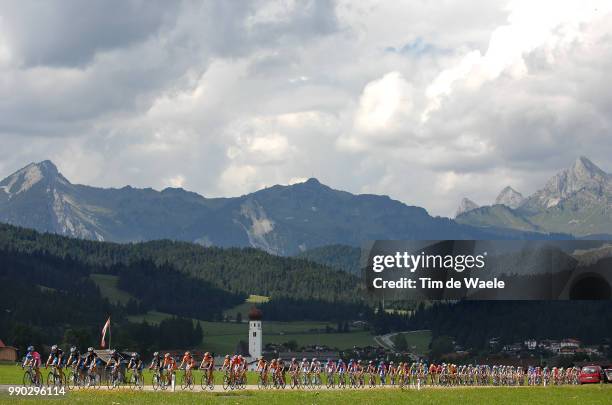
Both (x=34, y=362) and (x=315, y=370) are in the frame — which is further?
(x=315, y=370)

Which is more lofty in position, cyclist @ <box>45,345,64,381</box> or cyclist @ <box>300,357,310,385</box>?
cyclist @ <box>45,345,64,381</box>

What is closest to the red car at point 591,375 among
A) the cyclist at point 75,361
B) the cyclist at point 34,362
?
the cyclist at point 75,361

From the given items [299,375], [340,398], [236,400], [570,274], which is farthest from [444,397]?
[570,274]

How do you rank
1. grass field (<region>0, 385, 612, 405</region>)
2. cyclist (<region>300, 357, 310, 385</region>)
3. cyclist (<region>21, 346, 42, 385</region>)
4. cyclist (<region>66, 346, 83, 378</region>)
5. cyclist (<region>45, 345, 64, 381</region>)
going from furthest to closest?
cyclist (<region>300, 357, 310, 385</region>) < cyclist (<region>66, 346, 83, 378</region>) < cyclist (<region>45, 345, 64, 381</region>) < cyclist (<region>21, 346, 42, 385</region>) < grass field (<region>0, 385, 612, 405</region>)

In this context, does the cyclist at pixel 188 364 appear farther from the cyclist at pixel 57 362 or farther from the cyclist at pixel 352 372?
the cyclist at pixel 352 372

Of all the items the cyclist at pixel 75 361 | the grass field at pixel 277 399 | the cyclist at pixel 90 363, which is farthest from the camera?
the cyclist at pixel 90 363

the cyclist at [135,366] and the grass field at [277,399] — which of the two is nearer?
the grass field at [277,399]

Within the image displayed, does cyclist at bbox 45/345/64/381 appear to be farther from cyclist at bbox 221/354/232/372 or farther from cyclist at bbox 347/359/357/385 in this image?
cyclist at bbox 347/359/357/385

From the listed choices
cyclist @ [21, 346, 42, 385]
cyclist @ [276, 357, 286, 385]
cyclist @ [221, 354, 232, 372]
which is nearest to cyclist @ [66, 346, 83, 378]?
cyclist @ [21, 346, 42, 385]

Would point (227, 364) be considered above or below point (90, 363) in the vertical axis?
below

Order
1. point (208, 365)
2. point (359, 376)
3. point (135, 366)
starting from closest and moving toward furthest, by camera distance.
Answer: point (208, 365)
point (135, 366)
point (359, 376)

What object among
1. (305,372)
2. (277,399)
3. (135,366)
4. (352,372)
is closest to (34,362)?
(135,366)

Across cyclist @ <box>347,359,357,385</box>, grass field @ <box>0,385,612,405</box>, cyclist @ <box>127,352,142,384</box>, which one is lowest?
grass field @ <box>0,385,612,405</box>

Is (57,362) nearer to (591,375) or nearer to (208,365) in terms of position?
(208,365)
